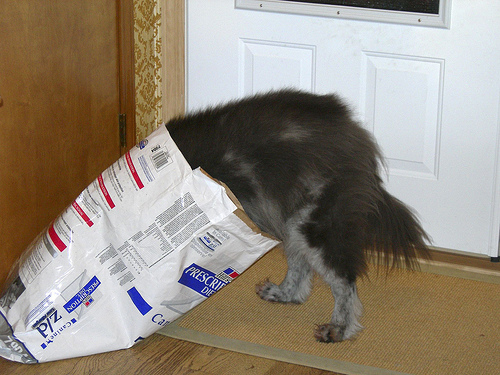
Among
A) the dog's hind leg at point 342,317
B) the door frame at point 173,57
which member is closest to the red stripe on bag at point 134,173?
the dog's hind leg at point 342,317

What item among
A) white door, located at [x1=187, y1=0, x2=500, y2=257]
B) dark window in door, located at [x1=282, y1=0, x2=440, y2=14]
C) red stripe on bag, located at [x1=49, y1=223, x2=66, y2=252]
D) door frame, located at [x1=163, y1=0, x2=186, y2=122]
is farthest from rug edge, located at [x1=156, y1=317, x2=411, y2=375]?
dark window in door, located at [x1=282, y1=0, x2=440, y2=14]

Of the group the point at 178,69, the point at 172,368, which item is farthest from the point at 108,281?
the point at 178,69

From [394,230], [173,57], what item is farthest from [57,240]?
[173,57]

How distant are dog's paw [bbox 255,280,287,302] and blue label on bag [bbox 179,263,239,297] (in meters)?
0.36

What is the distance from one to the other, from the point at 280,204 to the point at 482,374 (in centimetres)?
73

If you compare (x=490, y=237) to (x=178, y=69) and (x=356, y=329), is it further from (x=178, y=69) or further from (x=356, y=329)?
(x=178, y=69)

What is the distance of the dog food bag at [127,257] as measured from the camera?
1588mm

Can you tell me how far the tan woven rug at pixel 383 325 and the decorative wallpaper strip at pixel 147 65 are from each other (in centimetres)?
80

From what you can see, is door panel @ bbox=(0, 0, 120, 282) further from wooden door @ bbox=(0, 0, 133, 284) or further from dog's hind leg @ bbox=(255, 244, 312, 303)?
dog's hind leg @ bbox=(255, 244, 312, 303)

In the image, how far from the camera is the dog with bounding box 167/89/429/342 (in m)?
1.64

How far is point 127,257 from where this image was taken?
163cm

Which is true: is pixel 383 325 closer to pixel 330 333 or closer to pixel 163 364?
pixel 330 333

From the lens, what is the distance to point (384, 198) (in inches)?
72.4

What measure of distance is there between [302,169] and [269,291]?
578 mm
